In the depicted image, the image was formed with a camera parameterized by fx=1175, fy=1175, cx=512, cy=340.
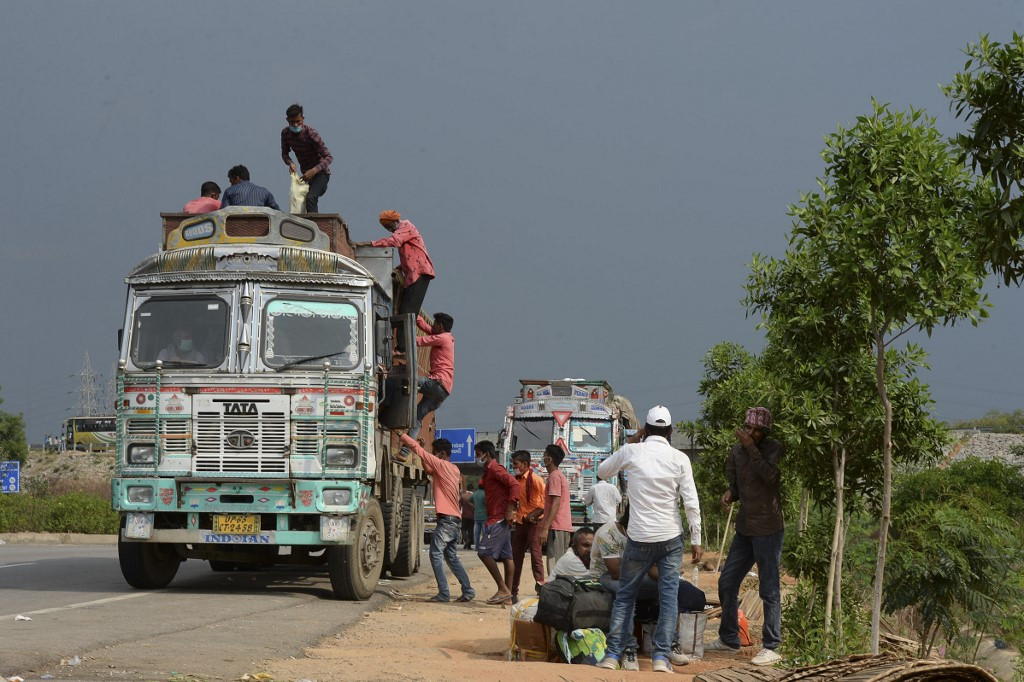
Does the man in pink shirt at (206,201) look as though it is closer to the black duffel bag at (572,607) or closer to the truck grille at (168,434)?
the truck grille at (168,434)

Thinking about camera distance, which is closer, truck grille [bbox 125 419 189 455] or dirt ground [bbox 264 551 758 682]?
dirt ground [bbox 264 551 758 682]

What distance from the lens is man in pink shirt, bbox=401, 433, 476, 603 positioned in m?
13.9

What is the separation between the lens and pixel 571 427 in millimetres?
27922

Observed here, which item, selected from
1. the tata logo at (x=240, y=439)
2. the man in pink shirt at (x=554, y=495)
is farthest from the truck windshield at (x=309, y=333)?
the man in pink shirt at (x=554, y=495)

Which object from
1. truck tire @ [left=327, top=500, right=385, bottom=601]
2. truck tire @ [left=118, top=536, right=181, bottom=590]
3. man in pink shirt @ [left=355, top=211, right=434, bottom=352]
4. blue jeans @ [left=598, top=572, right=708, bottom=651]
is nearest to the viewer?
blue jeans @ [left=598, top=572, right=708, bottom=651]

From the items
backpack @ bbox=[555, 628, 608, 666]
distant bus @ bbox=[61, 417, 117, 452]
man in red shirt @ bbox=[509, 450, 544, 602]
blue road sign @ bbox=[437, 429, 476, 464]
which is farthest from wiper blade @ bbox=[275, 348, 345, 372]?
distant bus @ bbox=[61, 417, 117, 452]

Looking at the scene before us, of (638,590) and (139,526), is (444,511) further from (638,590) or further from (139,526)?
(638,590)

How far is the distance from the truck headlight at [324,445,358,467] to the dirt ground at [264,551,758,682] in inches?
63.6

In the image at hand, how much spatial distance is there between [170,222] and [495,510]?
5.13 meters

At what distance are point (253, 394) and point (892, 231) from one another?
22.2ft

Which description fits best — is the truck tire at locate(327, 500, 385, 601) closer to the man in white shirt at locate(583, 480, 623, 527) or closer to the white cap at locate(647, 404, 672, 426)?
the man in white shirt at locate(583, 480, 623, 527)

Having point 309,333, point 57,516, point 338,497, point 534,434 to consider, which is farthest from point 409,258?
point 57,516

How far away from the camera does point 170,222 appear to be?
13898 millimetres

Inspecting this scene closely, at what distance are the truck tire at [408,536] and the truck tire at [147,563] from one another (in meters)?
3.48
